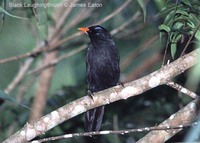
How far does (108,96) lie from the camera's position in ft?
10.6

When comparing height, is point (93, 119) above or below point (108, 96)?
above

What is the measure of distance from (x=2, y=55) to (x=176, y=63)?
3.86 metres

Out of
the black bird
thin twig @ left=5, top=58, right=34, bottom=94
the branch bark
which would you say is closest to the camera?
the branch bark

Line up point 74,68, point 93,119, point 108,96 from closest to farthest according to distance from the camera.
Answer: point 108,96 → point 93,119 → point 74,68

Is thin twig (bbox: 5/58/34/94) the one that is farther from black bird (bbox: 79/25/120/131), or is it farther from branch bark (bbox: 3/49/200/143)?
branch bark (bbox: 3/49/200/143)

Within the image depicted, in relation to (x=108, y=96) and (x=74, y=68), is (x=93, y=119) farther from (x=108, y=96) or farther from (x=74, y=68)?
(x=74, y=68)

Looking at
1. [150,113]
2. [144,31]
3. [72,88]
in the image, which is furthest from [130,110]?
[144,31]

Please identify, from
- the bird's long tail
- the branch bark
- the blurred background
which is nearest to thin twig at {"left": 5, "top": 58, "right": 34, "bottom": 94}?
the blurred background

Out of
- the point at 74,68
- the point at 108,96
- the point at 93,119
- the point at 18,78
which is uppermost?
the point at 74,68

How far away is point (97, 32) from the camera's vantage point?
465 centimetres

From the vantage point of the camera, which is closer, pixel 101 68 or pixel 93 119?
pixel 93 119

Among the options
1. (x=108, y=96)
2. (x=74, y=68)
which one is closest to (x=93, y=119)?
(x=108, y=96)

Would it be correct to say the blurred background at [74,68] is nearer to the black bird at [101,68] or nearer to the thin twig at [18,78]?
the thin twig at [18,78]

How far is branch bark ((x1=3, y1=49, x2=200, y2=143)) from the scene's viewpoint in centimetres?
303
